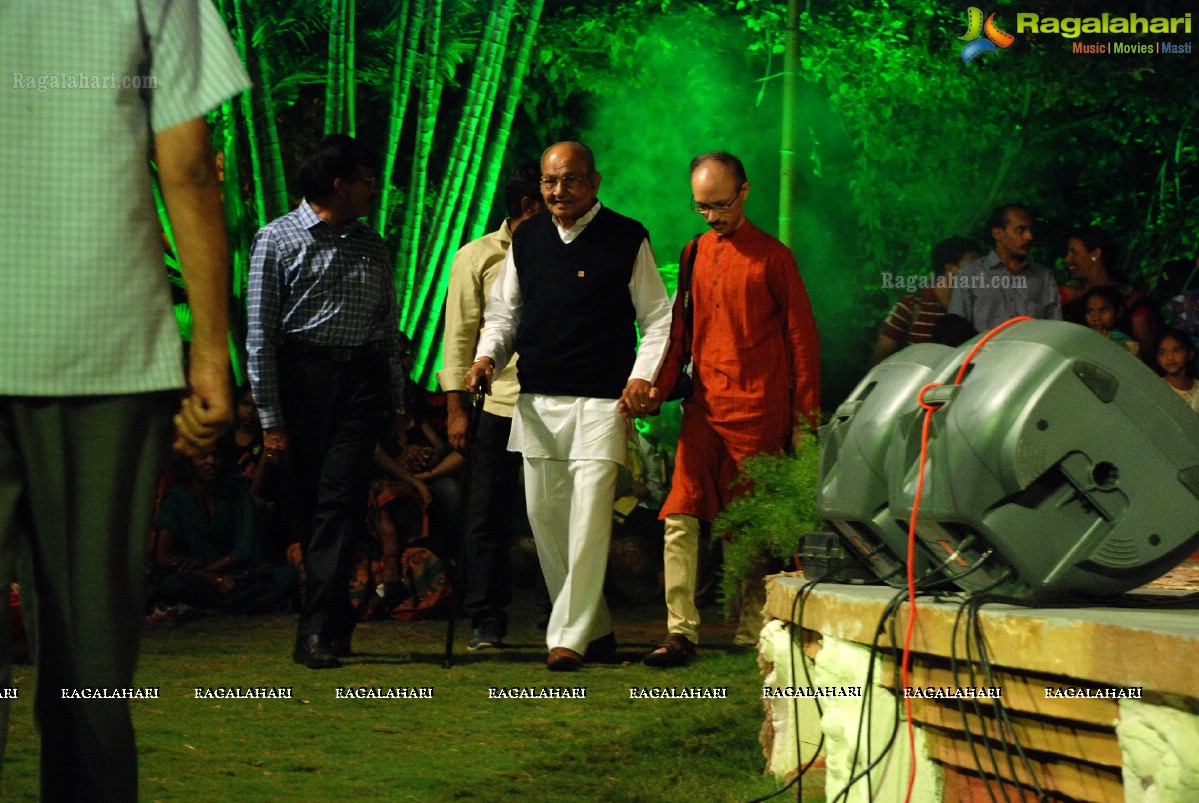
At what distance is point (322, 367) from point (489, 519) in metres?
0.92

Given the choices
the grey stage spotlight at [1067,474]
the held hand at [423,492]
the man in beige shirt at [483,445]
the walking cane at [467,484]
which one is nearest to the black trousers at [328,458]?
the walking cane at [467,484]

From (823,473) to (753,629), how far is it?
202 centimetres

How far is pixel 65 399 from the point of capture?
2.03 m

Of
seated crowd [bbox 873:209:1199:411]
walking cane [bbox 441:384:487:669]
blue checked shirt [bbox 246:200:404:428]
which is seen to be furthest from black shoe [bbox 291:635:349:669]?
seated crowd [bbox 873:209:1199:411]

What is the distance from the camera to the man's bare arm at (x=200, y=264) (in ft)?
6.98

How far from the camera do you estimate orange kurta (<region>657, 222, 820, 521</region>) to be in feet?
17.3

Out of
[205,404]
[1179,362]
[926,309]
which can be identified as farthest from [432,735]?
[1179,362]

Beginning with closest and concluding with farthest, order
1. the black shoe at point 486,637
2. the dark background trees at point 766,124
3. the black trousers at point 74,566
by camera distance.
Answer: the black trousers at point 74,566 < the black shoe at point 486,637 < the dark background trees at point 766,124

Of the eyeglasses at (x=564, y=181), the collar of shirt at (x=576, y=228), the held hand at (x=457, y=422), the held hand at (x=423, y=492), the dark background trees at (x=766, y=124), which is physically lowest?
the held hand at (x=423, y=492)

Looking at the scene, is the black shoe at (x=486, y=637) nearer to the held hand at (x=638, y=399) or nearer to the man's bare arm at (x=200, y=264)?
the held hand at (x=638, y=399)

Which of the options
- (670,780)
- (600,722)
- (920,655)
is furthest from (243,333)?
(920,655)

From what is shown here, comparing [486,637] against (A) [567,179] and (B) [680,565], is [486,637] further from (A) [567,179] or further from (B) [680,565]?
(A) [567,179]

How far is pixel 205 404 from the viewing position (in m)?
2.16

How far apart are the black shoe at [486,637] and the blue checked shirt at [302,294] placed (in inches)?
45.5
